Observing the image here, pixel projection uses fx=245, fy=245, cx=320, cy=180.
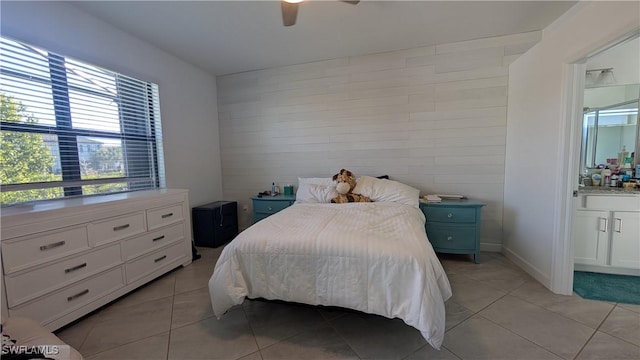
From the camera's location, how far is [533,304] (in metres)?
1.91

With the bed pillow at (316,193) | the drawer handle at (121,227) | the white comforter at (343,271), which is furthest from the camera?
the bed pillow at (316,193)

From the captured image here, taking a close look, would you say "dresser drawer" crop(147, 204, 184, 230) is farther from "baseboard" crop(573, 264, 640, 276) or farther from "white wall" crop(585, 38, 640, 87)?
"white wall" crop(585, 38, 640, 87)

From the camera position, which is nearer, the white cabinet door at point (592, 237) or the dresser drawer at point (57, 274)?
the dresser drawer at point (57, 274)

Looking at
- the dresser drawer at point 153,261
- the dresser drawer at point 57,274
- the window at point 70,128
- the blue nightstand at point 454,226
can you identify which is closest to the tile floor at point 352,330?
the dresser drawer at point 153,261

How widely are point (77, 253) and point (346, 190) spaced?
234cm

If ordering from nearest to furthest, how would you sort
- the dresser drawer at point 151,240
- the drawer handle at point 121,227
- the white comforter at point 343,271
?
the white comforter at point 343,271 < the drawer handle at point 121,227 < the dresser drawer at point 151,240

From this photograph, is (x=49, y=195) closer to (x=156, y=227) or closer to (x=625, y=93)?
(x=156, y=227)

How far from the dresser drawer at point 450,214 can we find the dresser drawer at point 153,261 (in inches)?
109

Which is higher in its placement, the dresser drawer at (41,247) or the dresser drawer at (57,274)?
the dresser drawer at (41,247)

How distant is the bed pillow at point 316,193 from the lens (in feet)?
9.36

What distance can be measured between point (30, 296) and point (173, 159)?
1.86m

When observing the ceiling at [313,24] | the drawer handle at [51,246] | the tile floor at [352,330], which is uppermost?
the ceiling at [313,24]

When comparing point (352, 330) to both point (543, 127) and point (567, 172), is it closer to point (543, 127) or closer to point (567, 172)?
point (567, 172)

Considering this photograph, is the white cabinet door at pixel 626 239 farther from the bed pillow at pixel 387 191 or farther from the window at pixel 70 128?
the window at pixel 70 128
